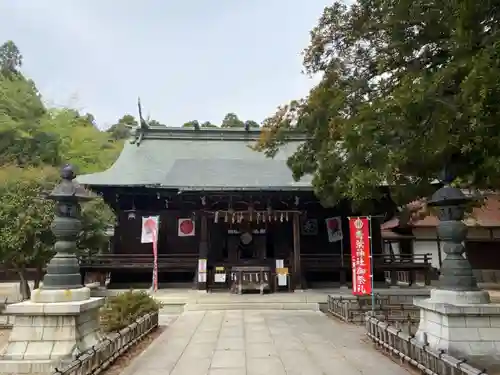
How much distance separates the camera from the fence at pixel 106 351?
4996 mm

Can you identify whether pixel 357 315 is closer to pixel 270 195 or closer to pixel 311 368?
pixel 311 368

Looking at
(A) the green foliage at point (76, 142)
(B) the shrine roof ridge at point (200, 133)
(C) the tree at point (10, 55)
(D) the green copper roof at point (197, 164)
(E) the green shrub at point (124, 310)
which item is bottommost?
(E) the green shrub at point (124, 310)

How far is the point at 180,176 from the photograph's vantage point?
60.3 ft

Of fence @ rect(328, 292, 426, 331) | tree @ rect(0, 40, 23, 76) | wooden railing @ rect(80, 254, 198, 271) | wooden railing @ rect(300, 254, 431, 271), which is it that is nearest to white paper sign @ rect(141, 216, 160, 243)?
wooden railing @ rect(80, 254, 198, 271)

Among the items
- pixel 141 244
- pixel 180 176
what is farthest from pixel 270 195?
pixel 141 244

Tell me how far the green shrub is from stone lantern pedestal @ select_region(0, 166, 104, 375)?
1919 millimetres

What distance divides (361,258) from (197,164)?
11235 millimetres

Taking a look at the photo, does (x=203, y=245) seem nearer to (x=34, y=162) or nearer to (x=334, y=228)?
(x=334, y=228)

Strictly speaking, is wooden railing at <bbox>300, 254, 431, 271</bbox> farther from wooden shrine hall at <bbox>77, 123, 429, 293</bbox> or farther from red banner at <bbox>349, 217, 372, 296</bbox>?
red banner at <bbox>349, 217, 372, 296</bbox>

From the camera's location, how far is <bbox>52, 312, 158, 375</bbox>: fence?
4996 millimetres

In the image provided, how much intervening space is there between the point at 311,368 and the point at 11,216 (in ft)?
33.8

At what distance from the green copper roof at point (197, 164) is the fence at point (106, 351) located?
890cm

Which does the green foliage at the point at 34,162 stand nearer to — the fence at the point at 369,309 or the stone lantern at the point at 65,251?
the stone lantern at the point at 65,251

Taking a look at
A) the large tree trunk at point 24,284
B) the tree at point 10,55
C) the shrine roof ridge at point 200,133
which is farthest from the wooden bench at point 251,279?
the tree at point 10,55
